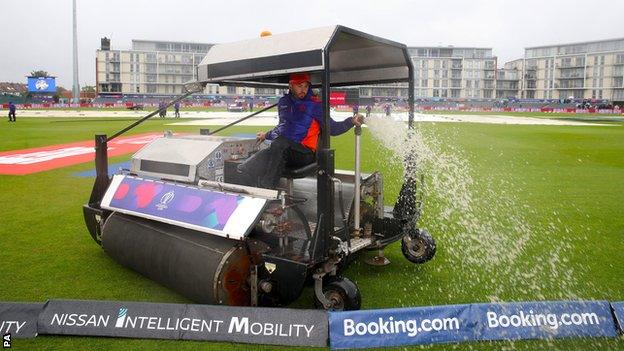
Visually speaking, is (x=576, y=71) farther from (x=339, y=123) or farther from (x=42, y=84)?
(x=339, y=123)

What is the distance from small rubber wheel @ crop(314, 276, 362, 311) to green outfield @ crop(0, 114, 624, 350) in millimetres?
434

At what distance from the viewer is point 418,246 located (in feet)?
19.3

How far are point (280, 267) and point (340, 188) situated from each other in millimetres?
1136

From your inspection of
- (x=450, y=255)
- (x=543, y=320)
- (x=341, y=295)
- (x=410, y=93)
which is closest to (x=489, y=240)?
(x=450, y=255)

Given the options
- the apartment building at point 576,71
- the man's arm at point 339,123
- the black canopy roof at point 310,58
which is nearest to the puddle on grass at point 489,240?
the man's arm at point 339,123

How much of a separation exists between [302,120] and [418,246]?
2238 mm

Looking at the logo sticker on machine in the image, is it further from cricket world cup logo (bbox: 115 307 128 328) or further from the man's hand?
the man's hand

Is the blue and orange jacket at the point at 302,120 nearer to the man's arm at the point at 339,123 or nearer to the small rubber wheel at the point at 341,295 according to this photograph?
the man's arm at the point at 339,123

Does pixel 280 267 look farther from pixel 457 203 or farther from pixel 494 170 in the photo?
pixel 494 170

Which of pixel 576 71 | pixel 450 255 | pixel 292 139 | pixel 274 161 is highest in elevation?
pixel 576 71

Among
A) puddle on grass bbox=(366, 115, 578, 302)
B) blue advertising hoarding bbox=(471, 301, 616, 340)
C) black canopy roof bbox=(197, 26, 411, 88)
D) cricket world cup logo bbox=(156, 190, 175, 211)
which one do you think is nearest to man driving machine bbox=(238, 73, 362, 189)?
black canopy roof bbox=(197, 26, 411, 88)

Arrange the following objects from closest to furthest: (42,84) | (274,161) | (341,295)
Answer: (341,295) → (274,161) → (42,84)

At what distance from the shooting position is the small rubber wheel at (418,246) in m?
5.79

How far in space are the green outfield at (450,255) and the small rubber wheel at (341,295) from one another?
434mm
